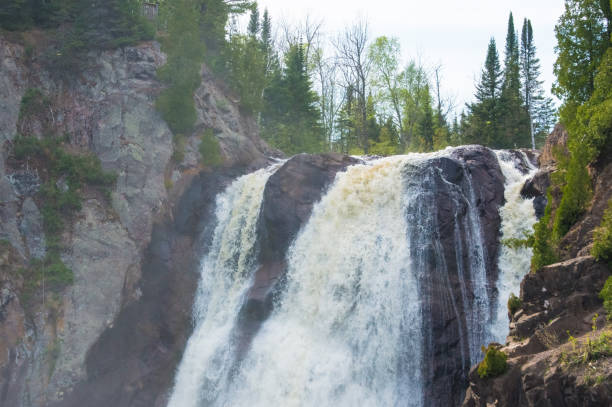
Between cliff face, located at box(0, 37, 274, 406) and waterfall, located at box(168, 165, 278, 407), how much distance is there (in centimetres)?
98

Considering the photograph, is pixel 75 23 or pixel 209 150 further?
pixel 209 150

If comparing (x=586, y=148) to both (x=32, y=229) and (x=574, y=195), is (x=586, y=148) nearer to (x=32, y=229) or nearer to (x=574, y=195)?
(x=574, y=195)

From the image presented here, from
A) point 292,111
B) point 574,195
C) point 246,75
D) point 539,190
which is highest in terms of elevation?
point 246,75

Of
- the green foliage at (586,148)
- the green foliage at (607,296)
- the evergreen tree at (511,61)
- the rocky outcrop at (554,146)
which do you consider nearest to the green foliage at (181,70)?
the rocky outcrop at (554,146)

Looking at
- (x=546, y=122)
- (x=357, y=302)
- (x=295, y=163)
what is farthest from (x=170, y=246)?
(x=546, y=122)

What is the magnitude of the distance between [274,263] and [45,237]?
9669 mm

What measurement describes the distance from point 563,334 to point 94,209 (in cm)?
1820

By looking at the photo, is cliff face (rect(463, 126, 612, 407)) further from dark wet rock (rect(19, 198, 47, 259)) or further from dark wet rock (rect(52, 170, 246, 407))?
dark wet rock (rect(19, 198, 47, 259))

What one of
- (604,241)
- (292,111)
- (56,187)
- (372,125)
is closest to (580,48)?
(604,241)

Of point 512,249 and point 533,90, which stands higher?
point 533,90

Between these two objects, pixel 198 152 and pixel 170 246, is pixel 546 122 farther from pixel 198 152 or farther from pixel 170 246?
pixel 170 246

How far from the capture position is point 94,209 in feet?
65.3

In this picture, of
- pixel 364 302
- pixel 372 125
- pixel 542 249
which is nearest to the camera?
pixel 542 249

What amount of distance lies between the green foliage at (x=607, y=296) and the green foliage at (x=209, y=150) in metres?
18.7
